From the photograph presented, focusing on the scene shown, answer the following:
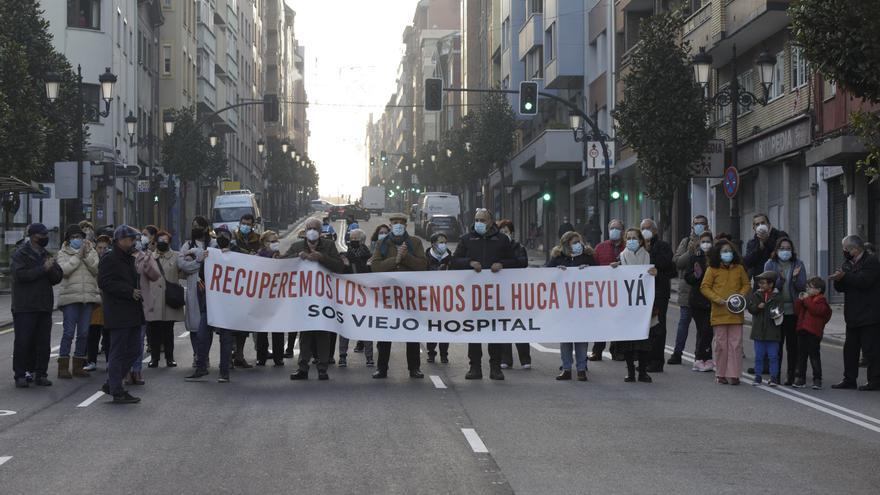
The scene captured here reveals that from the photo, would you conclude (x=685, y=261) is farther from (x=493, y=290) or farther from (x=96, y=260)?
(x=96, y=260)

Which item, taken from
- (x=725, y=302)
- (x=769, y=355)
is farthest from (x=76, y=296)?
(x=769, y=355)

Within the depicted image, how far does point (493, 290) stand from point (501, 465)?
23.8 ft

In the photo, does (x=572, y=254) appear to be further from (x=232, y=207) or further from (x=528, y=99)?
(x=232, y=207)

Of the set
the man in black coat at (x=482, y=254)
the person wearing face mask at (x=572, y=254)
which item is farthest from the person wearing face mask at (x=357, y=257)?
the person wearing face mask at (x=572, y=254)

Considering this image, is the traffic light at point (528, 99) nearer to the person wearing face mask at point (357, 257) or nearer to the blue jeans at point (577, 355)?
the person wearing face mask at point (357, 257)

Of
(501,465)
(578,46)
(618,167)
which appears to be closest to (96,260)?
(501,465)

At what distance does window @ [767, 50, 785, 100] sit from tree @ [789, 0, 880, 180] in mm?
20397

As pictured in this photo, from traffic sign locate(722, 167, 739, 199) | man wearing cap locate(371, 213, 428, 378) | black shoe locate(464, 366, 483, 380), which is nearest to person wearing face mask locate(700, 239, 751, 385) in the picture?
black shoe locate(464, 366, 483, 380)

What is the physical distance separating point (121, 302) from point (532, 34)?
5816 centimetres

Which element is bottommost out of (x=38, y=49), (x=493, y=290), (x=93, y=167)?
(x=493, y=290)

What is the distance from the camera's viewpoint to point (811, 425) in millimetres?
13094

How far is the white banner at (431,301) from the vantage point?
1752cm

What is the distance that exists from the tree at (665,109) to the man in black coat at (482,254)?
71.6 feet

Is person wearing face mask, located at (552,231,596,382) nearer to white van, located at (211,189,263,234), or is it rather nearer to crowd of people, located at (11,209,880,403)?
crowd of people, located at (11,209,880,403)
